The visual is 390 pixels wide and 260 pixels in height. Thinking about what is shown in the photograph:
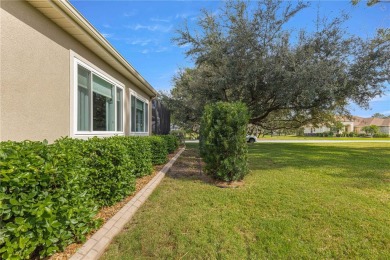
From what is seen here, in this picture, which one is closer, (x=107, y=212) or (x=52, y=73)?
(x=107, y=212)

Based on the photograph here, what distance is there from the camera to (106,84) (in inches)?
234

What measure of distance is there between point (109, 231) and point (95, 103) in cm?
334

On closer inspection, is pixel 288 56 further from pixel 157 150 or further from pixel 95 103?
pixel 95 103

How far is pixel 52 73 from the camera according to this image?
3799mm

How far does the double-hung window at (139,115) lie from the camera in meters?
8.69

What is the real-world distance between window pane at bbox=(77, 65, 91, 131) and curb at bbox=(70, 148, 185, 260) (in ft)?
6.39

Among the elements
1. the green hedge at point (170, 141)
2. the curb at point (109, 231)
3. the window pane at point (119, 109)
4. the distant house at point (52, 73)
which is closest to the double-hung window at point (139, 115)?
the green hedge at point (170, 141)

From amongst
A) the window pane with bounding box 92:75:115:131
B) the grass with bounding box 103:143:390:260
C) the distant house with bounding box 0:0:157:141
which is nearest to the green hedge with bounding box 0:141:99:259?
the grass with bounding box 103:143:390:260

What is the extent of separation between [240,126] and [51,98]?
3.90 metres

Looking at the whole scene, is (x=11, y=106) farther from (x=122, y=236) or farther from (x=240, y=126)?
(x=240, y=126)

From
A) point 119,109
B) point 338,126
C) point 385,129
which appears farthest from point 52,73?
→ point 385,129

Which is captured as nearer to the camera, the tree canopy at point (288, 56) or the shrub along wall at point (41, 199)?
the shrub along wall at point (41, 199)

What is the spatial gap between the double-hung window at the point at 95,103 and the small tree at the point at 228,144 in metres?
2.78

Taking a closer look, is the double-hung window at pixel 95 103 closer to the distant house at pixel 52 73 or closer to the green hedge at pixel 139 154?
the distant house at pixel 52 73
